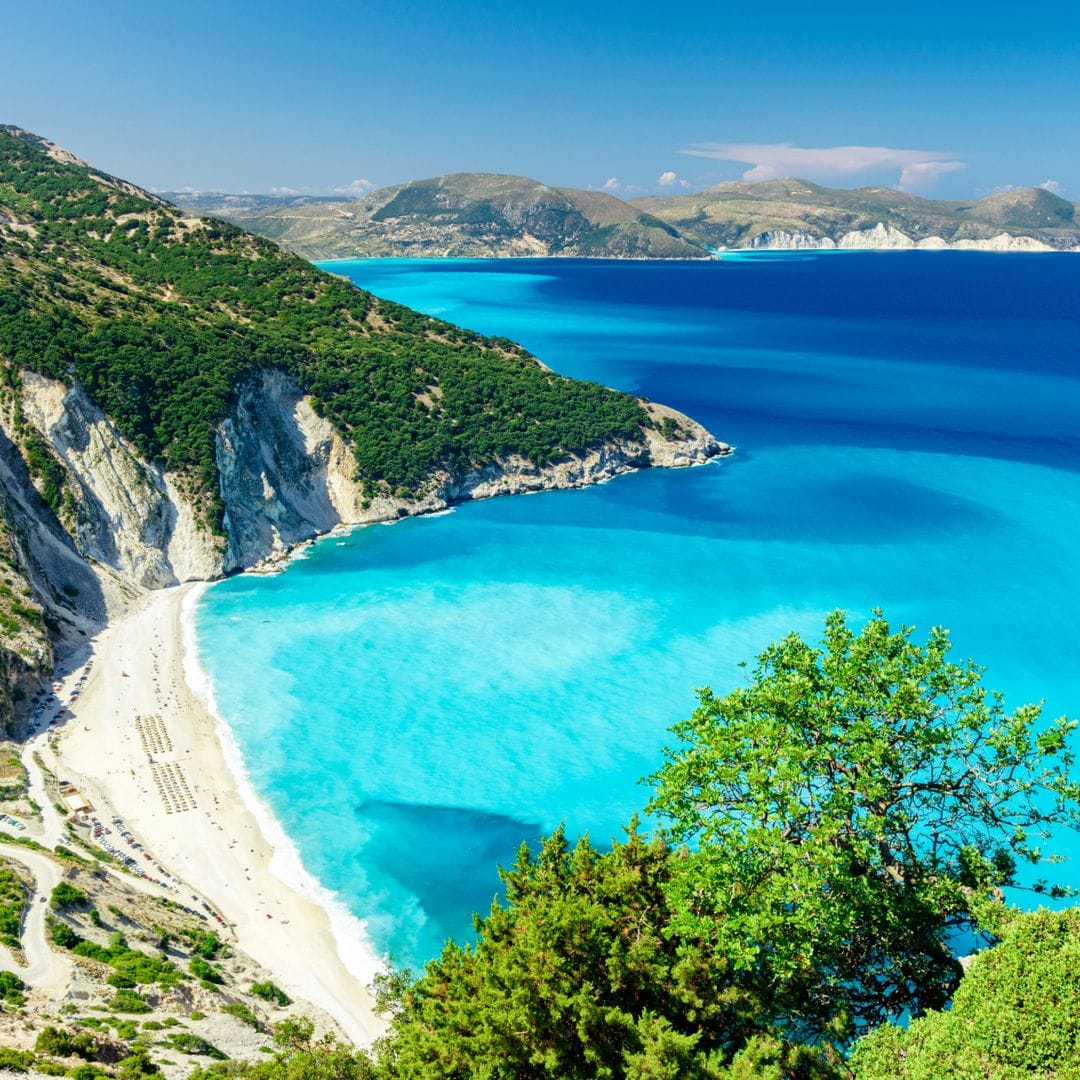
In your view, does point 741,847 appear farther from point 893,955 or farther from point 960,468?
point 960,468

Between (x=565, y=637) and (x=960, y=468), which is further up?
(x=960, y=468)

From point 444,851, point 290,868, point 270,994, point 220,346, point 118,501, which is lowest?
point 270,994

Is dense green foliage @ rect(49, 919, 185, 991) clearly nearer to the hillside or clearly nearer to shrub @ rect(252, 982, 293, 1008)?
shrub @ rect(252, 982, 293, 1008)

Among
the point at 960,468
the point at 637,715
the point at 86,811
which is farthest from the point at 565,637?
the point at 960,468

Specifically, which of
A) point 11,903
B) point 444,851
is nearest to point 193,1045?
point 11,903

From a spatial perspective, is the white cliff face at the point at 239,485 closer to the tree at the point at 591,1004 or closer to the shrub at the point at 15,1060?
the shrub at the point at 15,1060

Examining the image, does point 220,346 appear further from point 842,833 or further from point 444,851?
point 842,833
